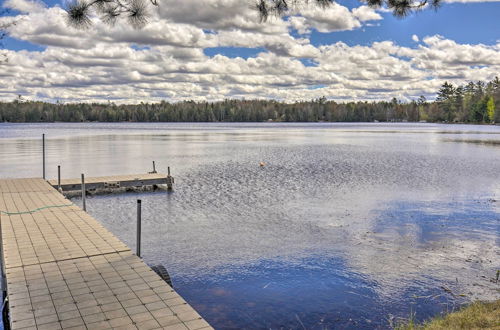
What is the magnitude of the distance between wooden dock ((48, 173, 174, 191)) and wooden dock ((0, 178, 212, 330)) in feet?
34.2

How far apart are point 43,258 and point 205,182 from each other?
17347 millimetres

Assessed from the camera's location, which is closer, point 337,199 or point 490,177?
point 337,199

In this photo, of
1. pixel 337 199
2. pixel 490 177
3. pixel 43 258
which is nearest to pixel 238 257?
pixel 43 258

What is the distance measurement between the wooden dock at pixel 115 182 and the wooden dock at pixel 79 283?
1043 centimetres

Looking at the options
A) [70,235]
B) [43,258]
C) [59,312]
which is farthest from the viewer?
[70,235]

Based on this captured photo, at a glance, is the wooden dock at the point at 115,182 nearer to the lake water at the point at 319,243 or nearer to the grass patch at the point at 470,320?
the lake water at the point at 319,243

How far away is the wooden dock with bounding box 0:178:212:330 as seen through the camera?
6270mm

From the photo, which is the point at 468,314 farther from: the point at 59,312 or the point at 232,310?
the point at 59,312

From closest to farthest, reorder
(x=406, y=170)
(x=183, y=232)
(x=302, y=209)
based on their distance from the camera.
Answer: (x=183, y=232) < (x=302, y=209) < (x=406, y=170)

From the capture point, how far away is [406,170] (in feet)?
104

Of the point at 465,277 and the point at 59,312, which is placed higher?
the point at 59,312

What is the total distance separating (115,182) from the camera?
23.4 m

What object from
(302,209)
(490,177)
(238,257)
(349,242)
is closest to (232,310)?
(238,257)

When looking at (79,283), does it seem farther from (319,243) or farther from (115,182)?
(115,182)
